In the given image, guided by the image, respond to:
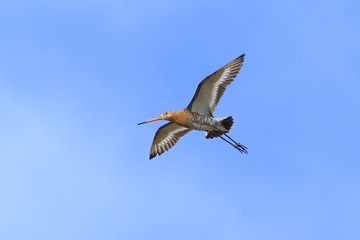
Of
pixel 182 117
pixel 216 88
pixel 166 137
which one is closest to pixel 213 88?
pixel 216 88

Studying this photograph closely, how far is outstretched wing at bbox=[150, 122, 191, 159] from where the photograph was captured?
22719 mm

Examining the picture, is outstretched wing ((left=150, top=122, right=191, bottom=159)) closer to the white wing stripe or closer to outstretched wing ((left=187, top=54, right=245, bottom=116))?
outstretched wing ((left=187, top=54, right=245, bottom=116))

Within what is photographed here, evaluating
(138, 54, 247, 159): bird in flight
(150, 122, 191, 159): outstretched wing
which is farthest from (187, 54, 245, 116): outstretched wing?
(150, 122, 191, 159): outstretched wing

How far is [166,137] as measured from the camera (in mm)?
22953

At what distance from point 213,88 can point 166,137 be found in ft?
9.12

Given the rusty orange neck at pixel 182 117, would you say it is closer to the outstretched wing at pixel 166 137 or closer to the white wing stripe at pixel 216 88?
the white wing stripe at pixel 216 88

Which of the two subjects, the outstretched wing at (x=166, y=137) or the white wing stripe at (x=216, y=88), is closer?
the white wing stripe at (x=216, y=88)

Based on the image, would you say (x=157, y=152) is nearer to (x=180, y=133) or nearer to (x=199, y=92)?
(x=180, y=133)

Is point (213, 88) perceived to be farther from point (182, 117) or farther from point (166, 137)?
point (166, 137)

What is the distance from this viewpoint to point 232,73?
20891 mm

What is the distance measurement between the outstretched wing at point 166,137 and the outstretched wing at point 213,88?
5.10ft

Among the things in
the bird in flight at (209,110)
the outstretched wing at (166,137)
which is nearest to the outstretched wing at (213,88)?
the bird in flight at (209,110)

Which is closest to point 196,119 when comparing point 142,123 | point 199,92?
point 199,92

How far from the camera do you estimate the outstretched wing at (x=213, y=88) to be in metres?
20.8
